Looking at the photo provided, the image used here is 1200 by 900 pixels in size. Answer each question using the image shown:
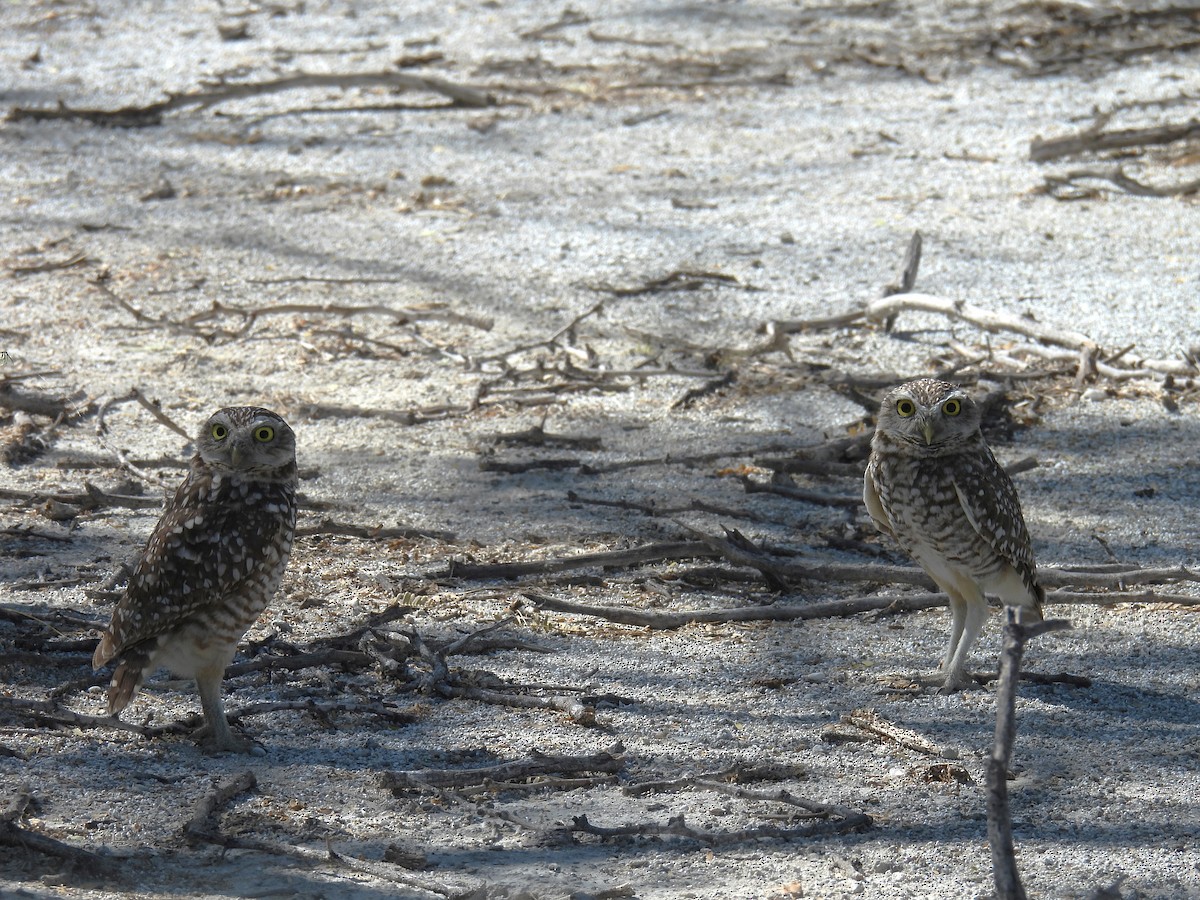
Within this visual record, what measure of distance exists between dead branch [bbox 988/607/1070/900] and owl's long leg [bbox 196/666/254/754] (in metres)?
2.50

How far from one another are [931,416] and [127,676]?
2778mm

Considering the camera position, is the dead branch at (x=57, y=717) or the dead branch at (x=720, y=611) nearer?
the dead branch at (x=57, y=717)

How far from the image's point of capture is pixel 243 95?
518 inches

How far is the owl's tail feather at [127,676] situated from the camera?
15.1 ft

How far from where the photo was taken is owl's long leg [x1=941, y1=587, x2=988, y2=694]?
17.2 feet

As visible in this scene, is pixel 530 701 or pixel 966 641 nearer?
pixel 530 701

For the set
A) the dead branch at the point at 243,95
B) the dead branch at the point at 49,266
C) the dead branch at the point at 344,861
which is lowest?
the dead branch at the point at 344,861

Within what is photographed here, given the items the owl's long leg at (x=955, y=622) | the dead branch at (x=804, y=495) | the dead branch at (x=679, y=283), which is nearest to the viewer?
the owl's long leg at (x=955, y=622)

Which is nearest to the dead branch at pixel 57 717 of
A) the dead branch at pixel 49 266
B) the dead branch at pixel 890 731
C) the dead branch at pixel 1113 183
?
the dead branch at pixel 890 731

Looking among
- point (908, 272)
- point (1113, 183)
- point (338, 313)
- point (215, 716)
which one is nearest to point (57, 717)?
point (215, 716)

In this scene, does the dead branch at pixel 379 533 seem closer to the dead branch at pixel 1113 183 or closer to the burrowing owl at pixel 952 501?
the burrowing owl at pixel 952 501

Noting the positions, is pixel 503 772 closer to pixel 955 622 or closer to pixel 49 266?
pixel 955 622

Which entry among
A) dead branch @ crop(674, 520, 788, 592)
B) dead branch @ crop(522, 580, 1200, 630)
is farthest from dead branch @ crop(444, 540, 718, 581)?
dead branch @ crop(522, 580, 1200, 630)

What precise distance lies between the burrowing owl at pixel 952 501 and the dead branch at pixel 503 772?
4.41ft
